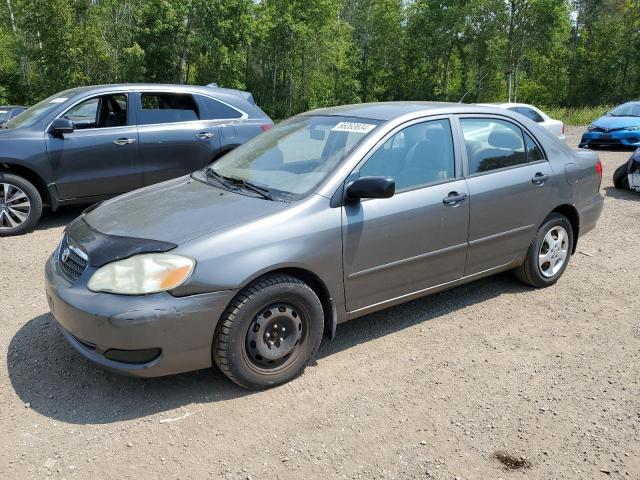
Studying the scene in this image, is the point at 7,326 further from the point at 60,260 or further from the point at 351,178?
the point at 351,178

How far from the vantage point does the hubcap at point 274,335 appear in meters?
3.29

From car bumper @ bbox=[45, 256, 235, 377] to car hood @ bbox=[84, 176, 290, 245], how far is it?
1.26 feet

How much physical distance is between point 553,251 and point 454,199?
149 cm

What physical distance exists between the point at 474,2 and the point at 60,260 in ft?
147

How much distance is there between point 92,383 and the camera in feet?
11.4

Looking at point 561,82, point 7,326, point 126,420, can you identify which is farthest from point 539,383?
point 561,82

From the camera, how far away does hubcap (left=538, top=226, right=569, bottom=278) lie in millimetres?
4965

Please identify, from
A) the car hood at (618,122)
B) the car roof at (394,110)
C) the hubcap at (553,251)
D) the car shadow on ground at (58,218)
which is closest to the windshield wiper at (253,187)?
the car roof at (394,110)

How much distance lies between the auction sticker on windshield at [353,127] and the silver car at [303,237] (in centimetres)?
1

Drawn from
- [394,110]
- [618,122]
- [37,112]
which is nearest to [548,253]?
[394,110]

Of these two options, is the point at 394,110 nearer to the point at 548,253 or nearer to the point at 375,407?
the point at 548,253

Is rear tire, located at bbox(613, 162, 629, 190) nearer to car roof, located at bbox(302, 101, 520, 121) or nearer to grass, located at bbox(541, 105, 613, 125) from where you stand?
car roof, located at bbox(302, 101, 520, 121)

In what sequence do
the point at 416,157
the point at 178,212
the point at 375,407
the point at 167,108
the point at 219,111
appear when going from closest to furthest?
Answer: the point at 375,407, the point at 178,212, the point at 416,157, the point at 167,108, the point at 219,111

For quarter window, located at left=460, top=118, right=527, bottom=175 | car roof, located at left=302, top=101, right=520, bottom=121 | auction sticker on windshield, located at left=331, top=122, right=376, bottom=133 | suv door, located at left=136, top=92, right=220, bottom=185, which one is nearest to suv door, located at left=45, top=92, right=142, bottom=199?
suv door, located at left=136, top=92, right=220, bottom=185
